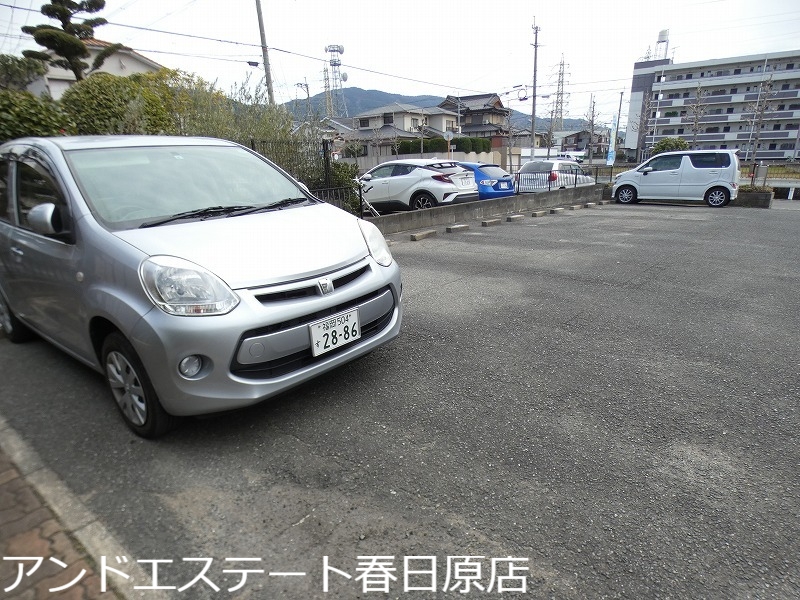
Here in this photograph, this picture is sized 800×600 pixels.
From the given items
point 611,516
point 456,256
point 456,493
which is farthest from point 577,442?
point 456,256

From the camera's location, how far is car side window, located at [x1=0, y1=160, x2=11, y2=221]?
3.24m

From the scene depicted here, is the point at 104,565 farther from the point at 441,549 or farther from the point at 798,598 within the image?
the point at 798,598

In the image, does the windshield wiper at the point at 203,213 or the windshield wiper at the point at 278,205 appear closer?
the windshield wiper at the point at 203,213

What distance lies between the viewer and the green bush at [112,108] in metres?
7.00

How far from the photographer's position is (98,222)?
253 cm

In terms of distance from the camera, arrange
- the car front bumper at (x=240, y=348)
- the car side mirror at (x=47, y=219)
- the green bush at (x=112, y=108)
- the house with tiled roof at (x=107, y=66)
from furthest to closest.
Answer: the house with tiled roof at (x=107, y=66), the green bush at (x=112, y=108), the car side mirror at (x=47, y=219), the car front bumper at (x=240, y=348)

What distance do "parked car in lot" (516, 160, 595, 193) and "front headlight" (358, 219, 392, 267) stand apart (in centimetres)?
1305

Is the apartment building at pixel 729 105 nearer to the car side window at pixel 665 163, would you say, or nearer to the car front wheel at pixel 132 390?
the car side window at pixel 665 163

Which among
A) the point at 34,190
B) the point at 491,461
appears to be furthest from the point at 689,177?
the point at 34,190

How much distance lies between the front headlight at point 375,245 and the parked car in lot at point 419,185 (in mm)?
7318

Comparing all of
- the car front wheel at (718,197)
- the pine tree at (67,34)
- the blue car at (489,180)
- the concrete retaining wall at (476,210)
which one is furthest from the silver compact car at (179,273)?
the pine tree at (67,34)

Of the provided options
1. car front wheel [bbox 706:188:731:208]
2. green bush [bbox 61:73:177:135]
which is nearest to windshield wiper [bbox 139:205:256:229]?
green bush [bbox 61:73:177:135]

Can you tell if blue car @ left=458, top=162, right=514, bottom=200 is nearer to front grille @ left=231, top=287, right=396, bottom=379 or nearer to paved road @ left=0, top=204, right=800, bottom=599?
paved road @ left=0, top=204, right=800, bottom=599

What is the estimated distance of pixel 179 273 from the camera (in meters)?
2.27
